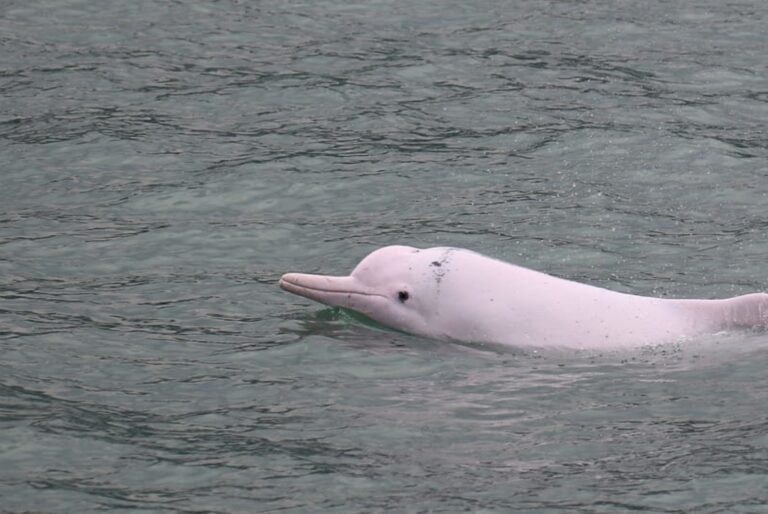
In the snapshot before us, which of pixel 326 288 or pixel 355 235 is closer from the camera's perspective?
pixel 326 288

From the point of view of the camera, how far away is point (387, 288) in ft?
38.0

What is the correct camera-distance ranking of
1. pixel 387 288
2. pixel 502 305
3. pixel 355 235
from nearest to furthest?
pixel 502 305
pixel 387 288
pixel 355 235

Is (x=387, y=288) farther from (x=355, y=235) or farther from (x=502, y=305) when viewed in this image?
(x=355, y=235)

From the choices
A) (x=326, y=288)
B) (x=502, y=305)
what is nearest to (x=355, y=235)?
(x=326, y=288)

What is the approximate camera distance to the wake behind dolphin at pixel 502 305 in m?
11.1

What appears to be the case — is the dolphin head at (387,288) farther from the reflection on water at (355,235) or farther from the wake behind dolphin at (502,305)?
the reflection on water at (355,235)

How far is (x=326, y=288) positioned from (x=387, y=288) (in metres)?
0.45

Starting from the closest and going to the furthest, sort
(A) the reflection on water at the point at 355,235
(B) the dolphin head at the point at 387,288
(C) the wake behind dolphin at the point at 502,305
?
1. (A) the reflection on water at the point at 355,235
2. (C) the wake behind dolphin at the point at 502,305
3. (B) the dolphin head at the point at 387,288

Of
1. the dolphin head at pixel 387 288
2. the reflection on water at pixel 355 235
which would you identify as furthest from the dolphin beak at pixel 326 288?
the reflection on water at pixel 355 235

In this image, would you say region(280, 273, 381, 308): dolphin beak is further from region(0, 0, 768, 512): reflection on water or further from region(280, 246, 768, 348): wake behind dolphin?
region(0, 0, 768, 512): reflection on water

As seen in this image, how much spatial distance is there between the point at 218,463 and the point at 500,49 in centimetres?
1075

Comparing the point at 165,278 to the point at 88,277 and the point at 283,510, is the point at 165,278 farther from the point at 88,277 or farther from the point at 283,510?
the point at 283,510

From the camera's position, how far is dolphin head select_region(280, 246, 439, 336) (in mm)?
11484

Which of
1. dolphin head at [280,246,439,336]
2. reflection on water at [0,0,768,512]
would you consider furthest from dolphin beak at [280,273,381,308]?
reflection on water at [0,0,768,512]
